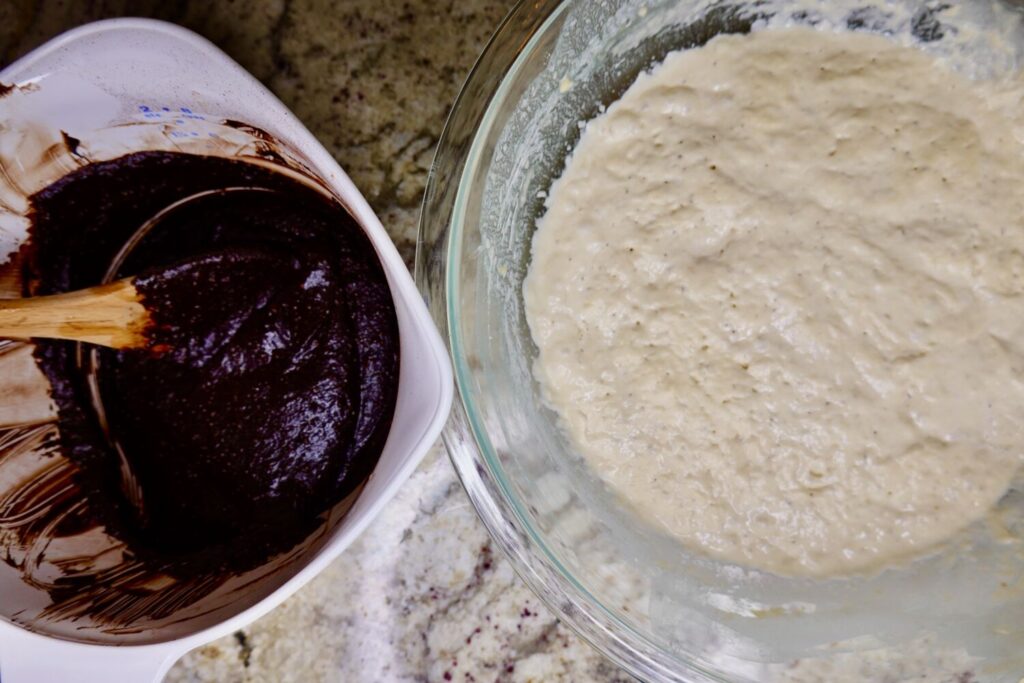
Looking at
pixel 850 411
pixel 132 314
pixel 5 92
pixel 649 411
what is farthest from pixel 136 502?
pixel 850 411

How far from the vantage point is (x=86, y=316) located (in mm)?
941

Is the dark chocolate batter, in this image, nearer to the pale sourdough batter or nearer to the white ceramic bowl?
the white ceramic bowl

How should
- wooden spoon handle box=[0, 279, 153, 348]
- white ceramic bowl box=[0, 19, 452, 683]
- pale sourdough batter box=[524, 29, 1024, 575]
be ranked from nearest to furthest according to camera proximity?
white ceramic bowl box=[0, 19, 452, 683]
wooden spoon handle box=[0, 279, 153, 348]
pale sourdough batter box=[524, 29, 1024, 575]

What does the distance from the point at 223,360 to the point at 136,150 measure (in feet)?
0.96

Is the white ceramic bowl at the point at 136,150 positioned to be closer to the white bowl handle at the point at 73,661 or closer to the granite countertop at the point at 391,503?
the white bowl handle at the point at 73,661

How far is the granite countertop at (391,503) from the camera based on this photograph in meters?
1.09

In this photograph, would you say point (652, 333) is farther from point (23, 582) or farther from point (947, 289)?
point (23, 582)

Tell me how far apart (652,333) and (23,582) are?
0.90 m

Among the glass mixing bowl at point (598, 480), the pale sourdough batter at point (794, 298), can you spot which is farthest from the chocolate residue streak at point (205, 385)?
the pale sourdough batter at point (794, 298)

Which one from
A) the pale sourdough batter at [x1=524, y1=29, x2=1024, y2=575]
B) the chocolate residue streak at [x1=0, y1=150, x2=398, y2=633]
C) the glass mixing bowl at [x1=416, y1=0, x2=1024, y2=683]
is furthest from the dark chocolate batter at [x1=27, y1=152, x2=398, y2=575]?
the pale sourdough batter at [x1=524, y1=29, x2=1024, y2=575]

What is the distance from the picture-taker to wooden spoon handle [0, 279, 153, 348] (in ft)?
2.98

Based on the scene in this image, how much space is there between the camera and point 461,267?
38.2 inches

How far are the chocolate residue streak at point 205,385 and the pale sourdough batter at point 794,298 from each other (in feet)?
0.96

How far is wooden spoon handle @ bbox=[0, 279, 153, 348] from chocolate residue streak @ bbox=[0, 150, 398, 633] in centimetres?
2
